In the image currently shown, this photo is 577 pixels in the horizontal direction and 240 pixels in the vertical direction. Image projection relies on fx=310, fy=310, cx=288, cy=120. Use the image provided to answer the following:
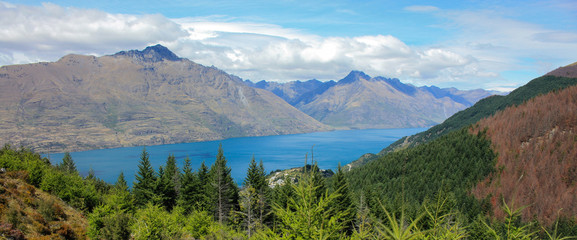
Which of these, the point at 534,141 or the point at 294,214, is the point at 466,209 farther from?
the point at 294,214

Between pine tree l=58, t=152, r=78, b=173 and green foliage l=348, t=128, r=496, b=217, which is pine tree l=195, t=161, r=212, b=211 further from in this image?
green foliage l=348, t=128, r=496, b=217

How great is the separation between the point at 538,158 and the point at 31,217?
142954 mm

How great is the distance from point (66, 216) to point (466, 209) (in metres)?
108

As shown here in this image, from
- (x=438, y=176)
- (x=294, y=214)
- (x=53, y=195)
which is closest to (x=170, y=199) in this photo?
(x=53, y=195)

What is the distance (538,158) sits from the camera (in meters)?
113

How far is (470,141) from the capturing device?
444ft

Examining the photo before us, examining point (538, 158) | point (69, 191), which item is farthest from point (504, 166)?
point (69, 191)

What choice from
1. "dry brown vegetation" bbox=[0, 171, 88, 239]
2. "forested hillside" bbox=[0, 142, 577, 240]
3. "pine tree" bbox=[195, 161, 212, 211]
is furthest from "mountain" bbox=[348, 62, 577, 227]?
"dry brown vegetation" bbox=[0, 171, 88, 239]

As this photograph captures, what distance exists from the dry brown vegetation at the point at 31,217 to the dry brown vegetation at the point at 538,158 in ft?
357

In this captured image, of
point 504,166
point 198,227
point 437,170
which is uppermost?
point 198,227

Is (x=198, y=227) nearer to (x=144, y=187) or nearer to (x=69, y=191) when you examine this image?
(x=69, y=191)

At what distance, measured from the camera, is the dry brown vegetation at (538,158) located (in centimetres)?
9862

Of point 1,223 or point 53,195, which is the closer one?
point 1,223

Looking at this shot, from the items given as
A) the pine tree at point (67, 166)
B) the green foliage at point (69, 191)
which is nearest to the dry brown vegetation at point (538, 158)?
the green foliage at point (69, 191)
